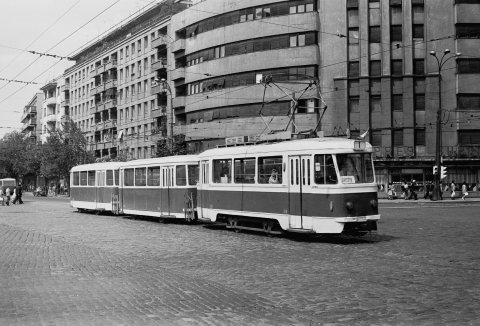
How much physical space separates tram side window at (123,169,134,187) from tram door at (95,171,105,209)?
2.71 metres

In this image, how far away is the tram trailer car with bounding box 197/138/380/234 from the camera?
1376 cm

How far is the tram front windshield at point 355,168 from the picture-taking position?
13.9 m

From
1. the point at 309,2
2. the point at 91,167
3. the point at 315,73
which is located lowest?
the point at 91,167

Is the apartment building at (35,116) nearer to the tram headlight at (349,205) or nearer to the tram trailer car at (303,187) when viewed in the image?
the tram trailer car at (303,187)

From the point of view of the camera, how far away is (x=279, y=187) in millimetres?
15102

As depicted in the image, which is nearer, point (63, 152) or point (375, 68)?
point (375, 68)

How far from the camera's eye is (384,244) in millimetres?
13539

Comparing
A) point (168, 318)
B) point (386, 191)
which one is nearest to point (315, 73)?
point (386, 191)

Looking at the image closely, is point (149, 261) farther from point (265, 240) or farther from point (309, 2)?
point (309, 2)

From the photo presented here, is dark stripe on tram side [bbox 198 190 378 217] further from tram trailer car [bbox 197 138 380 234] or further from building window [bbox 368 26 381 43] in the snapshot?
building window [bbox 368 26 381 43]

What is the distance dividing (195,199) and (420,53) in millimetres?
32904

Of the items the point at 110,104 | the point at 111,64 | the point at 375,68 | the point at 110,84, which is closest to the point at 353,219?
the point at 375,68

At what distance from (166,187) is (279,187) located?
7.63 metres

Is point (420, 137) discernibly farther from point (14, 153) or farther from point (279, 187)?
point (14, 153)
